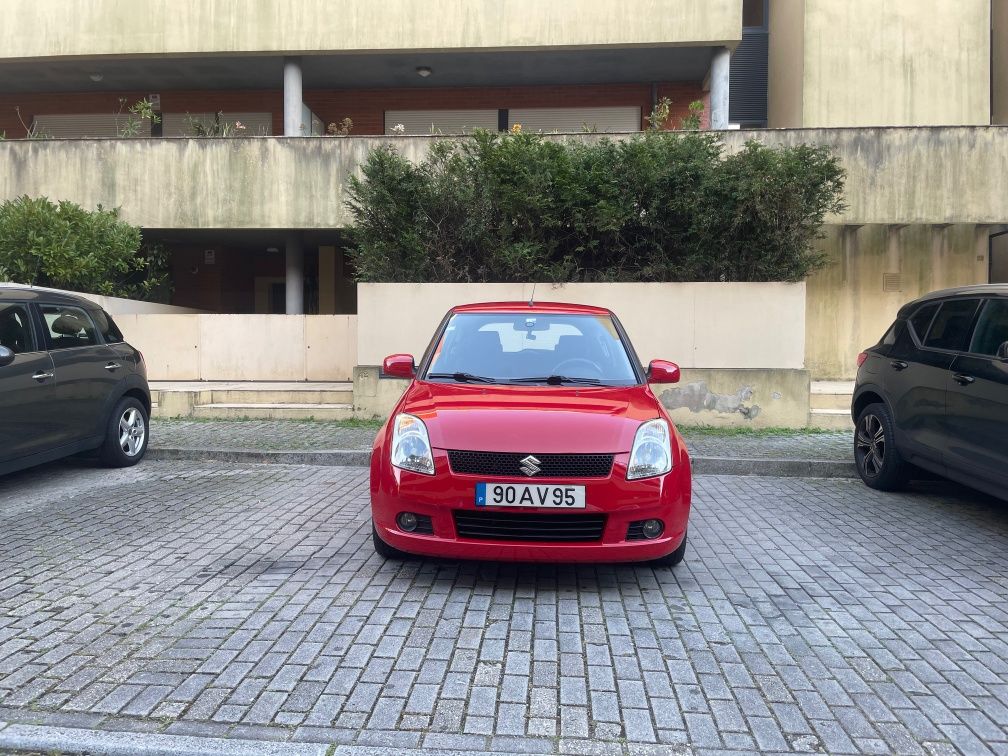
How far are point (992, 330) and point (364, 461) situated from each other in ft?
18.9

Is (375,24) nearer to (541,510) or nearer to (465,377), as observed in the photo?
(465,377)

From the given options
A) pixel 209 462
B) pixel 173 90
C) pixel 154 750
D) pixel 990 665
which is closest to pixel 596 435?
pixel 990 665

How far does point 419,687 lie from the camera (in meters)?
2.96

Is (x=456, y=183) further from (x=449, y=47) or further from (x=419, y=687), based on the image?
(x=419, y=687)

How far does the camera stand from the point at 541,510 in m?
3.85

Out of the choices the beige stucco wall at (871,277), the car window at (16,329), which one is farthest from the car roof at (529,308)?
the beige stucco wall at (871,277)

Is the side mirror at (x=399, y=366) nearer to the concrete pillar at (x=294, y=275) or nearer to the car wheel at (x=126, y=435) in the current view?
the car wheel at (x=126, y=435)

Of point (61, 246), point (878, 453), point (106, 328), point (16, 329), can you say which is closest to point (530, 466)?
point (878, 453)

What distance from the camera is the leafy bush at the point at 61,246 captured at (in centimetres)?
1108

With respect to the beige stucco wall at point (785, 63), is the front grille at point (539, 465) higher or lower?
lower

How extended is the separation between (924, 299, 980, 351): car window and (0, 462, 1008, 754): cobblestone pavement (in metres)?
1.44

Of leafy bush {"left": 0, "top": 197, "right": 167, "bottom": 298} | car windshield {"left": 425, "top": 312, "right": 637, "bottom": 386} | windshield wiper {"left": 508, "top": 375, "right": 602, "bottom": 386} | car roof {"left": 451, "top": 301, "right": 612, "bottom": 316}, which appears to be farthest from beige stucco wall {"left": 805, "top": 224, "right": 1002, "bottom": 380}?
leafy bush {"left": 0, "top": 197, "right": 167, "bottom": 298}

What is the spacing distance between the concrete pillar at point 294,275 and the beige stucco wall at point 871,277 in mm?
10596

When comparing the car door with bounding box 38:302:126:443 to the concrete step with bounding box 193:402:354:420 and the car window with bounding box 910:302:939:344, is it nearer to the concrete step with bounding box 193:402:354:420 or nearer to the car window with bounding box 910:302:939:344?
the concrete step with bounding box 193:402:354:420
